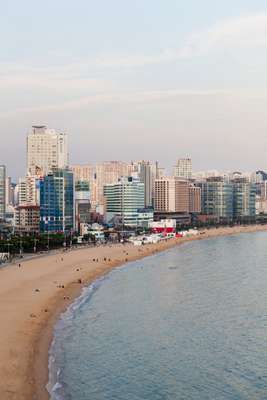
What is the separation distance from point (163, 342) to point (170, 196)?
128 meters

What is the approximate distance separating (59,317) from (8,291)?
26.6 ft

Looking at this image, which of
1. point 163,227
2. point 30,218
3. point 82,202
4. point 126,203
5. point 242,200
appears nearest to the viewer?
point 30,218

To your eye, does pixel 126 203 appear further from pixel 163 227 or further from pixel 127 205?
pixel 163 227

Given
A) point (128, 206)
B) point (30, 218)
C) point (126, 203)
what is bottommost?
point (30, 218)

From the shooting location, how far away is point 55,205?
94.3 metres

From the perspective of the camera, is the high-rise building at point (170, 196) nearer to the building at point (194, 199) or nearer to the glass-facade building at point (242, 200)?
the building at point (194, 199)

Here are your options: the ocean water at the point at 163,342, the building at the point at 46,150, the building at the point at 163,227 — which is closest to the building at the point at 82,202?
the building at the point at 163,227

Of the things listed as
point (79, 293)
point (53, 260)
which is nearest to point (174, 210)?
point (53, 260)

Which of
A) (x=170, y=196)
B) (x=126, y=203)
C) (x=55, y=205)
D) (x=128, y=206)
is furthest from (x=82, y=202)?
(x=170, y=196)

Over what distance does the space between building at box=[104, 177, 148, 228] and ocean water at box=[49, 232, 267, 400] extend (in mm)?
74211

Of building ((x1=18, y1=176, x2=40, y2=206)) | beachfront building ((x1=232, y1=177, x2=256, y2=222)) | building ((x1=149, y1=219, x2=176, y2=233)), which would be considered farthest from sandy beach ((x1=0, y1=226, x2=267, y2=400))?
beachfront building ((x1=232, y1=177, x2=256, y2=222))

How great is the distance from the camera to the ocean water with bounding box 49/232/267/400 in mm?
19438

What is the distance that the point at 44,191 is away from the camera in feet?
310

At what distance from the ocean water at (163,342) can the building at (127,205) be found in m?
74.2
